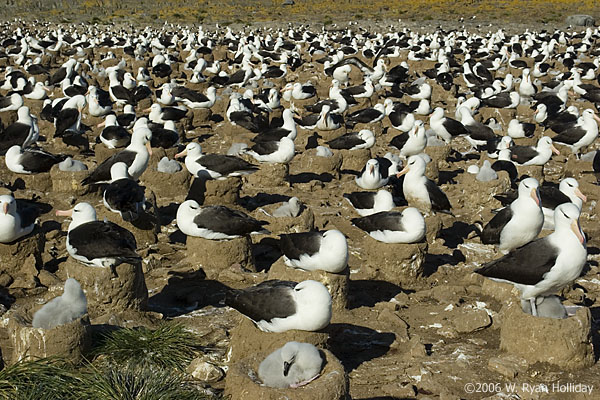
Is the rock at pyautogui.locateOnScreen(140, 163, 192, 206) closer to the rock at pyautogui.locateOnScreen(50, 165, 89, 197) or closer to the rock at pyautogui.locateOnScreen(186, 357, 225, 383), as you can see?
the rock at pyautogui.locateOnScreen(50, 165, 89, 197)

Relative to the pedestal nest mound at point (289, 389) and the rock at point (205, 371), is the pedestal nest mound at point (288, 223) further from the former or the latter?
the pedestal nest mound at point (289, 389)

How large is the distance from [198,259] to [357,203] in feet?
10.4

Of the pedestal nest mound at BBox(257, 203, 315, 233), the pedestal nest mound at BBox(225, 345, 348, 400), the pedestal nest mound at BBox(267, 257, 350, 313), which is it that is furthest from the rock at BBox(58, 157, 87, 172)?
the pedestal nest mound at BBox(225, 345, 348, 400)

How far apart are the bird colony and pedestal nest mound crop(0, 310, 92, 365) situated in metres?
0.07

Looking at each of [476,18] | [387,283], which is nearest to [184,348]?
[387,283]

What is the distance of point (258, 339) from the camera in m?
6.76

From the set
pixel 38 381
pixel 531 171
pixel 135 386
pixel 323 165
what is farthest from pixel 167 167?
pixel 531 171

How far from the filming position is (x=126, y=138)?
15.2 meters

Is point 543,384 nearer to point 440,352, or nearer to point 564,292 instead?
point 440,352

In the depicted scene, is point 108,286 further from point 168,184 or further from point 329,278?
point 168,184

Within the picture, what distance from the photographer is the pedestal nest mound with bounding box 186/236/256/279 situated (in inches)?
376

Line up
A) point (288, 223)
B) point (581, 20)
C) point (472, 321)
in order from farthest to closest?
point (581, 20) → point (288, 223) → point (472, 321)

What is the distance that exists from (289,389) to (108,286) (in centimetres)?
332

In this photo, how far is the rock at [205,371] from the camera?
6641mm
